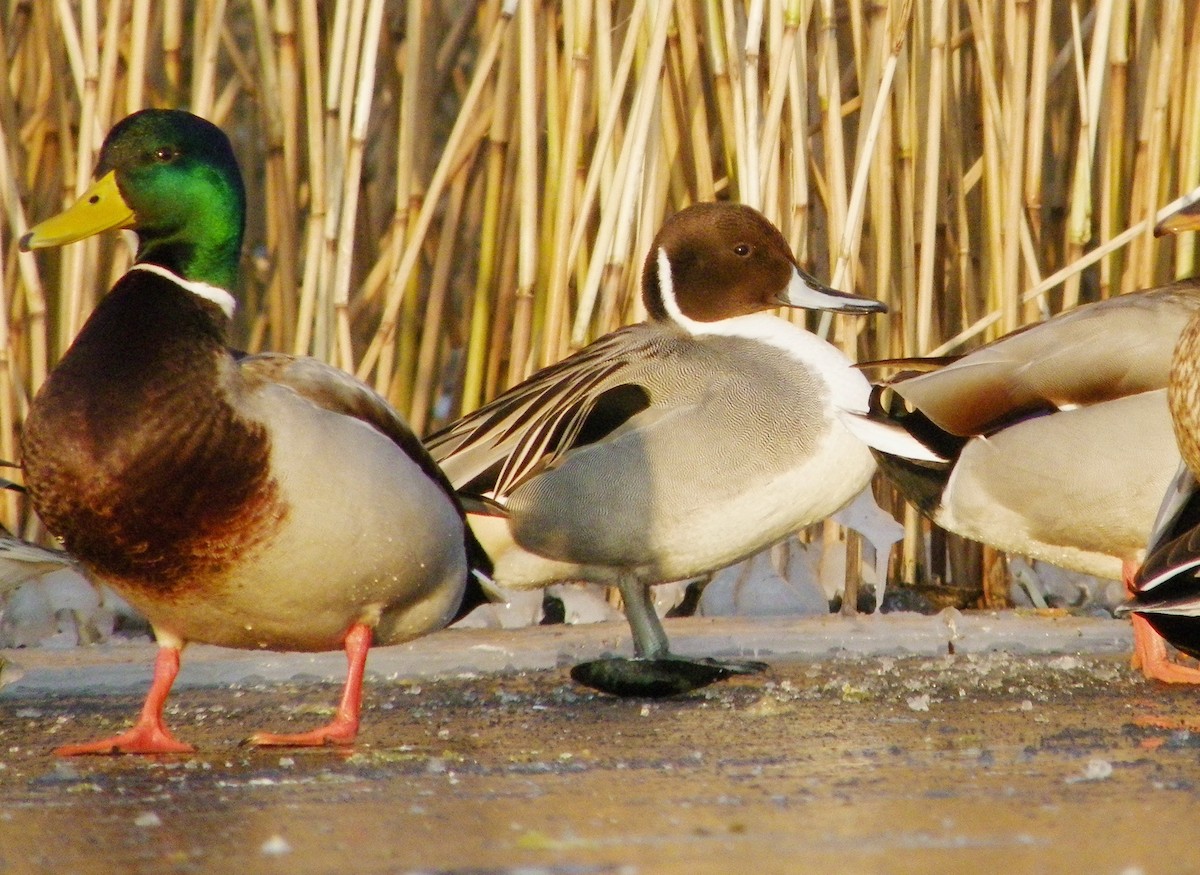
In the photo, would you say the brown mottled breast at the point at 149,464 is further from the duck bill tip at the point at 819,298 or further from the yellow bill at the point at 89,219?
the duck bill tip at the point at 819,298

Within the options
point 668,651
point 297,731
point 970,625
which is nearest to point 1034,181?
point 970,625

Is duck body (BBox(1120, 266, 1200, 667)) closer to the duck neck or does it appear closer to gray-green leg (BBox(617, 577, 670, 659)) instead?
gray-green leg (BBox(617, 577, 670, 659))

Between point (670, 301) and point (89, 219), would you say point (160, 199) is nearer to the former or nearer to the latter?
point (89, 219)

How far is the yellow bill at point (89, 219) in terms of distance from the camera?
348 centimetres

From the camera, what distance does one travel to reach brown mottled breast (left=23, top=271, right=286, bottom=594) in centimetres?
318

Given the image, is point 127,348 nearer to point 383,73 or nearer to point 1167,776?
point 1167,776

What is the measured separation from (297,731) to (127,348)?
2.49 feet

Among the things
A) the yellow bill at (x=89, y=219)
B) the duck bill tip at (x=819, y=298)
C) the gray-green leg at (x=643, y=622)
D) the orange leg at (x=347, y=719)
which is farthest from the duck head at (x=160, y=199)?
the duck bill tip at (x=819, y=298)

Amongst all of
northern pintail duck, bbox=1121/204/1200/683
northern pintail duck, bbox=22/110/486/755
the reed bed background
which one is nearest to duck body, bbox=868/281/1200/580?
the reed bed background

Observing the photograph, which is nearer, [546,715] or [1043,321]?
[546,715]

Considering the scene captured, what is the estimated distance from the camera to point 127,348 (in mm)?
3271

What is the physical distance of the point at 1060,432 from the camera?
14.4ft

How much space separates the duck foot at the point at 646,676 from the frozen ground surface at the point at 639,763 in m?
0.04

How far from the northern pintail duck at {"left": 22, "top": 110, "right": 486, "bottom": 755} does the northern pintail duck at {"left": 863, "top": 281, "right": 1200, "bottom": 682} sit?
1414mm
